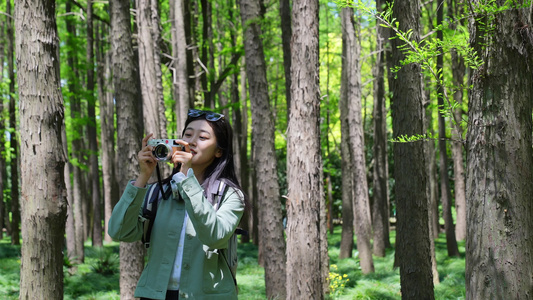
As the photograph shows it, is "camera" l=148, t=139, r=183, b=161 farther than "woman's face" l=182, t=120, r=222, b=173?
No

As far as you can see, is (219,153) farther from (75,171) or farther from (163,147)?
(75,171)

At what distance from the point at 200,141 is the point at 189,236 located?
55 centimetres

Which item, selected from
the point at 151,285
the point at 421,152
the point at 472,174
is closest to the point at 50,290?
the point at 151,285

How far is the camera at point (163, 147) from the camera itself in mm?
2814

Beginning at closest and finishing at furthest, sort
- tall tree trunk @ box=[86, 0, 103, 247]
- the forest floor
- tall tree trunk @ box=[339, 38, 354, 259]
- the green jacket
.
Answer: the green jacket
the forest floor
tall tree trunk @ box=[339, 38, 354, 259]
tall tree trunk @ box=[86, 0, 103, 247]

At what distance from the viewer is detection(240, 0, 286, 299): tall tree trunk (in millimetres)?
9453

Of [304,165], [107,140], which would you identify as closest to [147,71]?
[304,165]

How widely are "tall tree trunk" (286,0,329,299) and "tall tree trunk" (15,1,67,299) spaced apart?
3.28 meters

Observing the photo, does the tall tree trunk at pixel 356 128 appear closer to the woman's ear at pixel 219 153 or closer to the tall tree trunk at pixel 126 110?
the tall tree trunk at pixel 126 110

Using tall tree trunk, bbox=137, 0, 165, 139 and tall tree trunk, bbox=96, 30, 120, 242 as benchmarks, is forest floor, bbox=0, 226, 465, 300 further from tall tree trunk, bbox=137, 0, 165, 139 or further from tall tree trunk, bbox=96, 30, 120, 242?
tall tree trunk, bbox=137, 0, 165, 139

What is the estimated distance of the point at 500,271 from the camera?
14.0 feet

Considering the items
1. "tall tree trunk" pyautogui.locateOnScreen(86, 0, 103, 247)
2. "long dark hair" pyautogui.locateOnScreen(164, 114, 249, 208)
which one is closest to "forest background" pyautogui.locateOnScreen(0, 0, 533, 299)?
"long dark hair" pyautogui.locateOnScreen(164, 114, 249, 208)

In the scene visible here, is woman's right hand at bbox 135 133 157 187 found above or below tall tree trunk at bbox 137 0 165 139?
below

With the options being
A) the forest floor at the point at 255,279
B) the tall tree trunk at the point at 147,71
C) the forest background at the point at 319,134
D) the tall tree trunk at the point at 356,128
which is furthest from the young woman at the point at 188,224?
the tall tree trunk at the point at 356,128
